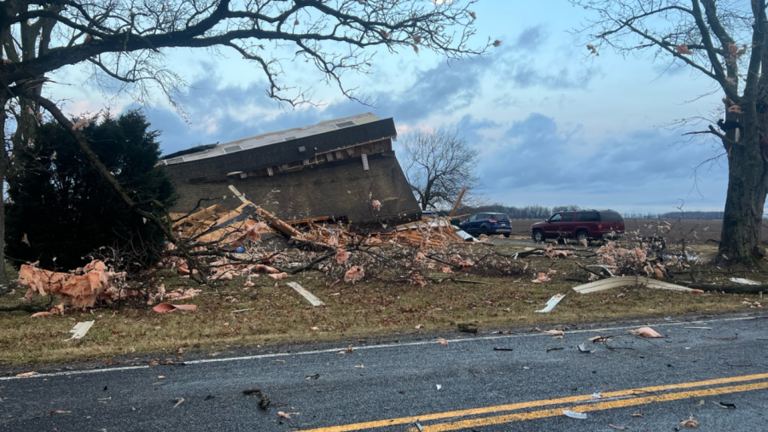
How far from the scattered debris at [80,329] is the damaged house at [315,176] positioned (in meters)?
13.1

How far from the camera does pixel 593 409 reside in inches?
160

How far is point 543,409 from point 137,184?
12.0m

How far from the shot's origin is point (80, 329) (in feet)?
25.2

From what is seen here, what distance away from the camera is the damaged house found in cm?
2161

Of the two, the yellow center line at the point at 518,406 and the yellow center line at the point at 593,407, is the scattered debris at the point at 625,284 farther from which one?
the yellow center line at the point at 593,407

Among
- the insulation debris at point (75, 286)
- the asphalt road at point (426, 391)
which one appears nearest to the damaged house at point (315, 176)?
the insulation debris at point (75, 286)

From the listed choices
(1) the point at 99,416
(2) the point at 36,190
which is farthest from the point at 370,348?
(2) the point at 36,190

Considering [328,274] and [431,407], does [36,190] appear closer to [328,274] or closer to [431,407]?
[328,274]

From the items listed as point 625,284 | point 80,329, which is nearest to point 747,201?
point 625,284

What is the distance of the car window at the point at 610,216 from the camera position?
24141 mm

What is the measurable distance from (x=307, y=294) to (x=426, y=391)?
6.63 m

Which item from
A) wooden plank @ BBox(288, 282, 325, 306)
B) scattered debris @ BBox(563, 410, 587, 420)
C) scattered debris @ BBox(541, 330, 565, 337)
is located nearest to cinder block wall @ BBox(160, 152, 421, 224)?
wooden plank @ BBox(288, 282, 325, 306)

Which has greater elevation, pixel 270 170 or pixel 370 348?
pixel 270 170

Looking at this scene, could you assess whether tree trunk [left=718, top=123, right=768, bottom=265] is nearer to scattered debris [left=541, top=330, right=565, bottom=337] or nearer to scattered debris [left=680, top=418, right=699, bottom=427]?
scattered debris [left=541, top=330, right=565, bottom=337]
